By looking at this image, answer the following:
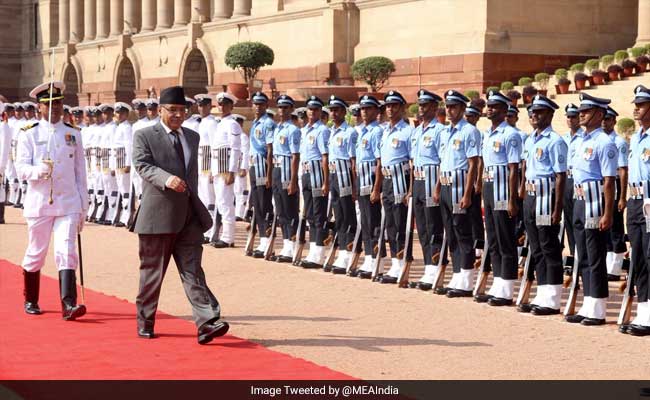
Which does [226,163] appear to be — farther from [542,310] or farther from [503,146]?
[542,310]

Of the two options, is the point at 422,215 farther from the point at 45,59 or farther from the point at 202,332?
the point at 45,59

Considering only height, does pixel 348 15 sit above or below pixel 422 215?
above

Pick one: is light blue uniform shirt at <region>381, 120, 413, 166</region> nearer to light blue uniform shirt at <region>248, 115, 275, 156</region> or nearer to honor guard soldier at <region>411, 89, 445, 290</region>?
honor guard soldier at <region>411, 89, 445, 290</region>

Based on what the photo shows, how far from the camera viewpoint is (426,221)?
46.0 ft

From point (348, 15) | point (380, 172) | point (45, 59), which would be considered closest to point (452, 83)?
point (348, 15)

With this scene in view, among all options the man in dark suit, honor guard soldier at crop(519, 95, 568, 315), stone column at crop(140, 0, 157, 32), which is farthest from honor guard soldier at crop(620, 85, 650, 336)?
stone column at crop(140, 0, 157, 32)

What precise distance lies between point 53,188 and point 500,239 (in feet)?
15.4

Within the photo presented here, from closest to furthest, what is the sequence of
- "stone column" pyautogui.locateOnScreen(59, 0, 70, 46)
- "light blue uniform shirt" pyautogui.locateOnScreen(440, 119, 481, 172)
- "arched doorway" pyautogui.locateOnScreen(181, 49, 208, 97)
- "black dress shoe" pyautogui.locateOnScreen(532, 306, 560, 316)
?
1. "black dress shoe" pyautogui.locateOnScreen(532, 306, 560, 316)
2. "light blue uniform shirt" pyautogui.locateOnScreen(440, 119, 481, 172)
3. "arched doorway" pyautogui.locateOnScreen(181, 49, 208, 97)
4. "stone column" pyautogui.locateOnScreen(59, 0, 70, 46)

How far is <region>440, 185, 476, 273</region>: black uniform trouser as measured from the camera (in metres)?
13.4

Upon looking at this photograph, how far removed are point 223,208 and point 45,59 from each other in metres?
52.9

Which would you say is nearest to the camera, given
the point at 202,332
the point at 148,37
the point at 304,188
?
the point at 202,332

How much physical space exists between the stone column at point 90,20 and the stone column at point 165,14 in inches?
380

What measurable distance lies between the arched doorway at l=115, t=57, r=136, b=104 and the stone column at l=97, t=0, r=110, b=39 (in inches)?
201

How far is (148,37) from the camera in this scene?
56.5m
